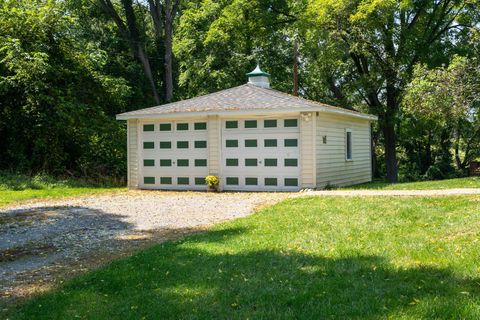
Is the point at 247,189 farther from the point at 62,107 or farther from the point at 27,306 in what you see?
the point at 27,306

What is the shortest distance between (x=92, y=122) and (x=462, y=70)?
47.5 ft

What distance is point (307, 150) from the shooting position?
15125 mm

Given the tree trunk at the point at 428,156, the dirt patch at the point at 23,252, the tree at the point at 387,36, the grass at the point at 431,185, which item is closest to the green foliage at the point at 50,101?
the tree at the point at 387,36

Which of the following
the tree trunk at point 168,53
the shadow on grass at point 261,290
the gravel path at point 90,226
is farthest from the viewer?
the tree trunk at point 168,53

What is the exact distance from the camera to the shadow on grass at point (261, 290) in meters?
4.38

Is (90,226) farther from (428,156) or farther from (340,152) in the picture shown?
(428,156)

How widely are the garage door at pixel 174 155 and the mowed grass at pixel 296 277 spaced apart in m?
8.55

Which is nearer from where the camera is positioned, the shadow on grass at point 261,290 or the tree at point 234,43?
the shadow on grass at point 261,290

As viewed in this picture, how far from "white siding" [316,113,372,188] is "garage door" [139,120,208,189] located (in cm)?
371

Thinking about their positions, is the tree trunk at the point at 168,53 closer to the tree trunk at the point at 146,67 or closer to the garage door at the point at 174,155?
the tree trunk at the point at 146,67

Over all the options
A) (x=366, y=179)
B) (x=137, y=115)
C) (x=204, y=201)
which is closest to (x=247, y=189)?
(x=204, y=201)

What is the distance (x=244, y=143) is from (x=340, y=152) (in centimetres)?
347

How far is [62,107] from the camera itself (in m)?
20.0

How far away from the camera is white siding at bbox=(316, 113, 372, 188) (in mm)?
15547
